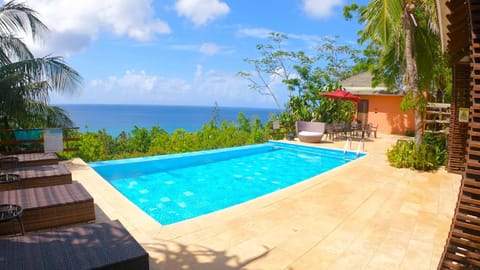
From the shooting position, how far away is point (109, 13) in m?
11.1

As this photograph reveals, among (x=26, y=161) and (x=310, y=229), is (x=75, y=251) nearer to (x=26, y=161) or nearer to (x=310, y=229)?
(x=310, y=229)

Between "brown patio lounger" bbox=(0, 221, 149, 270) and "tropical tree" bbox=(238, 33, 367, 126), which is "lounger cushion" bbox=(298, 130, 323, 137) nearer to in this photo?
"tropical tree" bbox=(238, 33, 367, 126)

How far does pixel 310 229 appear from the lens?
434cm

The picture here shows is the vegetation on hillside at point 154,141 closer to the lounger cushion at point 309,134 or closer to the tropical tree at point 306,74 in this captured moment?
the lounger cushion at point 309,134

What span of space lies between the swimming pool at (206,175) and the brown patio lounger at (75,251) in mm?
2996

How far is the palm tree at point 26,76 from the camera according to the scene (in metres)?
7.08

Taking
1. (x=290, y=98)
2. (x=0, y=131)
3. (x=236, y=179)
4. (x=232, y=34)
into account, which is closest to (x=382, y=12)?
(x=236, y=179)

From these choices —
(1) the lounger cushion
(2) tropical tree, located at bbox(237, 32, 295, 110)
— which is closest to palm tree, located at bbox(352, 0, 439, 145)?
(1) the lounger cushion

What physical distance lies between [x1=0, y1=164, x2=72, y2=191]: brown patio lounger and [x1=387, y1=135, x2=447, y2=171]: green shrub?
839 centimetres

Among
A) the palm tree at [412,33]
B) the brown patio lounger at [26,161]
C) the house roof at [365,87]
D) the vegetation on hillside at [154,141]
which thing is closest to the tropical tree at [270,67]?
the house roof at [365,87]

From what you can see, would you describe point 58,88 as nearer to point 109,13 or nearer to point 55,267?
point 109,13

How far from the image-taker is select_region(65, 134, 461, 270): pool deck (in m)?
3.48

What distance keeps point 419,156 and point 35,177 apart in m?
9.13

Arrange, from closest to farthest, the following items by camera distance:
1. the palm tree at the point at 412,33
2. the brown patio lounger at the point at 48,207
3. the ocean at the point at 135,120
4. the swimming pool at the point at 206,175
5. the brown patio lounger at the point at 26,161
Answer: the brown patio lounger at the point at 48,207 → the brown patio lounger at the point at 26,161 → the swimming pool at the point at 206,175 → the palm tree at the point at 412,33 → the ocean at the point at 135,120
